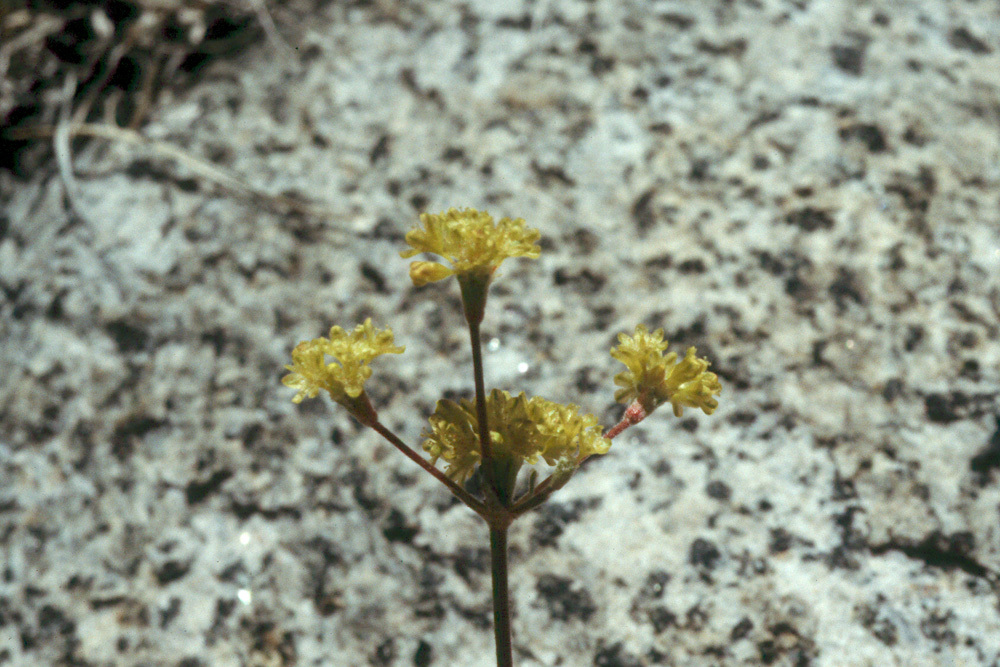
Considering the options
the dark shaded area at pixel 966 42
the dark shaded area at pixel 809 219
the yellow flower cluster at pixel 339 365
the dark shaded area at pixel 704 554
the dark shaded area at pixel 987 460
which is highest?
the dark shaded area at pixel 966 42

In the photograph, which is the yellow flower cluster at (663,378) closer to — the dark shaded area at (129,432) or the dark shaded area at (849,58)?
the dark shaded area at (129,432)

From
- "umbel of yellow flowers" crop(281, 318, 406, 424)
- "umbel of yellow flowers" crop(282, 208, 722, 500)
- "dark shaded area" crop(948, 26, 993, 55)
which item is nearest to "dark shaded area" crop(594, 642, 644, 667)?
"umbel of yellow flowers" crop(282, 208, 722, 500)

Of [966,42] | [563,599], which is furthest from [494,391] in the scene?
[966,42]

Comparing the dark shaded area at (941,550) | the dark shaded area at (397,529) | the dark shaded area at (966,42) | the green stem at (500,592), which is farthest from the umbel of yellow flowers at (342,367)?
the dark shaded area at (966,42)

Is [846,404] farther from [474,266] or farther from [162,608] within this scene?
[162,608]

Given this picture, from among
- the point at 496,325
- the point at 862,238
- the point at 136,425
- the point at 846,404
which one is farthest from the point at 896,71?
the point at 136,425

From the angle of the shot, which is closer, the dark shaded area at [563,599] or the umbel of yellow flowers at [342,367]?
the umbel of yellow flowers at [342,367]

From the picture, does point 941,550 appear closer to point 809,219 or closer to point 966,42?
point 809,219

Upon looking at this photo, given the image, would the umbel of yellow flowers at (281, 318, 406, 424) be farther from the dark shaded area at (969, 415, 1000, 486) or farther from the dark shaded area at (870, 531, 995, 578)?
the dark shaded area at (969, 415, 1000, 486)
